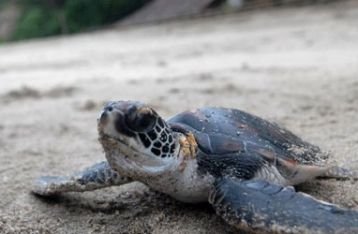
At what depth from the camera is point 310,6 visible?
11711mm

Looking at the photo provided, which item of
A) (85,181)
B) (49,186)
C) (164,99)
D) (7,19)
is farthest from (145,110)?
(7,19)

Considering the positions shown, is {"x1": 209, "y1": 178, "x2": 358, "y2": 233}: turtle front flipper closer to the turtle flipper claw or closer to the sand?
the sand

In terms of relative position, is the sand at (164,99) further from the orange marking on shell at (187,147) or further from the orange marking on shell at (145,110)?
the orange marking on shell at (145,110)

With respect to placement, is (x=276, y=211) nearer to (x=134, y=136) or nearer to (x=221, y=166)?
(x=221, y=166)

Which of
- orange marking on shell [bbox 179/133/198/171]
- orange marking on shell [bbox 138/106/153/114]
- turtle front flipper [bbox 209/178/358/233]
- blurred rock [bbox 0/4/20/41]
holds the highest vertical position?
orange marking on shell [bbox 138/106/153/114]

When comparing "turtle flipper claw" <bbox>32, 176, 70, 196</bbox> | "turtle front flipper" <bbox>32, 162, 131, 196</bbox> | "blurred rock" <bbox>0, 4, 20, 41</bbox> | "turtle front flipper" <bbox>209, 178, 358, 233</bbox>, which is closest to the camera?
"turtle front flipper" <bbox>209, 178, 358, 233</bbox>

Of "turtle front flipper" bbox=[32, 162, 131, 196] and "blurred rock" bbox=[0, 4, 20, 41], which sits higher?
"turtle front flipper" bbox=[32, 162, 131, 196]

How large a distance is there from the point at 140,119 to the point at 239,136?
408 millimetres

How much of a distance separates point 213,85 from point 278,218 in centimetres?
348

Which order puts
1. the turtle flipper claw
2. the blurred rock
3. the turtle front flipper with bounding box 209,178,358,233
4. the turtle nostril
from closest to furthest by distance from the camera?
the turtle front flipper with bounding box 209,178,358,233 → the turtle nostril → the turtle flipper claw → the blurred rock

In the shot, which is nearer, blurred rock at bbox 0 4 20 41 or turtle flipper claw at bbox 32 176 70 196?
turtle flipper claw at bbox 32 176 70 196

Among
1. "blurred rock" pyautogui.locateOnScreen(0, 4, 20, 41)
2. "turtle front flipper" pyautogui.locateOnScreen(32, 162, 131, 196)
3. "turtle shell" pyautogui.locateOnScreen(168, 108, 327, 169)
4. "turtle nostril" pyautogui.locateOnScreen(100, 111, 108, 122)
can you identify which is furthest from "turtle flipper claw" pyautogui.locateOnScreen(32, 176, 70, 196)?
"blurred rock" pyautogui.locateOnScreen(0, 4, 20, 41)

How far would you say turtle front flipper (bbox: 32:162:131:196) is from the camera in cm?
201

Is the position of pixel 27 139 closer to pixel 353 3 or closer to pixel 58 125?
pixel 58 125
